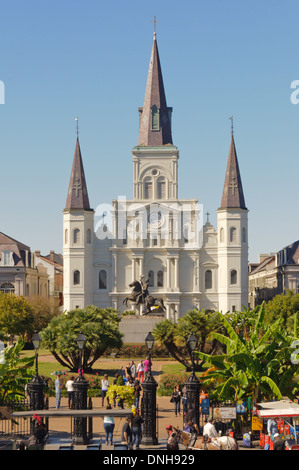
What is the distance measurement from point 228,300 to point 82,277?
1846 cm

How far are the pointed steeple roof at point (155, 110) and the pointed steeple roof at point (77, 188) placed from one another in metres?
10.3

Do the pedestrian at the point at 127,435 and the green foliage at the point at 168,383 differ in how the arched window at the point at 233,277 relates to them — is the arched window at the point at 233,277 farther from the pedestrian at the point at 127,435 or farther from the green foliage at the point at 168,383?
the pedestrian at the point at 127,435

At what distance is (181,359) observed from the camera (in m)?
49.8

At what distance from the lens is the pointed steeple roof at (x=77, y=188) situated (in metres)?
99.5

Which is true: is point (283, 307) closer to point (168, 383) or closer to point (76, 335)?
point (76, 335)

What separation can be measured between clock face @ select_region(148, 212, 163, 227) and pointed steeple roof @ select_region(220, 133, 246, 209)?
7.98 m

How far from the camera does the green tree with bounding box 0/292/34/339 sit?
2832 inches

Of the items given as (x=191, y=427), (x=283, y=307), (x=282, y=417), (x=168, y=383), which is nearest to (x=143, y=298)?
(x=283, y=307)

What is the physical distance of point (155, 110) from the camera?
350 ft

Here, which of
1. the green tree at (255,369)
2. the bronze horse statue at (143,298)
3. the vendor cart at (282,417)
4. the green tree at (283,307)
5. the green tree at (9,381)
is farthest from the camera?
the green tree at (283,307)

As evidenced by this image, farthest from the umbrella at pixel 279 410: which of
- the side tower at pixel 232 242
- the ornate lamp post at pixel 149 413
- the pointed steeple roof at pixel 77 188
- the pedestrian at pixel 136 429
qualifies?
the pointed steeple roof at pixel 77 188

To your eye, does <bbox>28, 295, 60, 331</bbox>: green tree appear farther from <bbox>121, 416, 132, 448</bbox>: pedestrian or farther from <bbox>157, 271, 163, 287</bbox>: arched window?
<bbox>121, 416, 132, 448</bbox>: pedestrian
